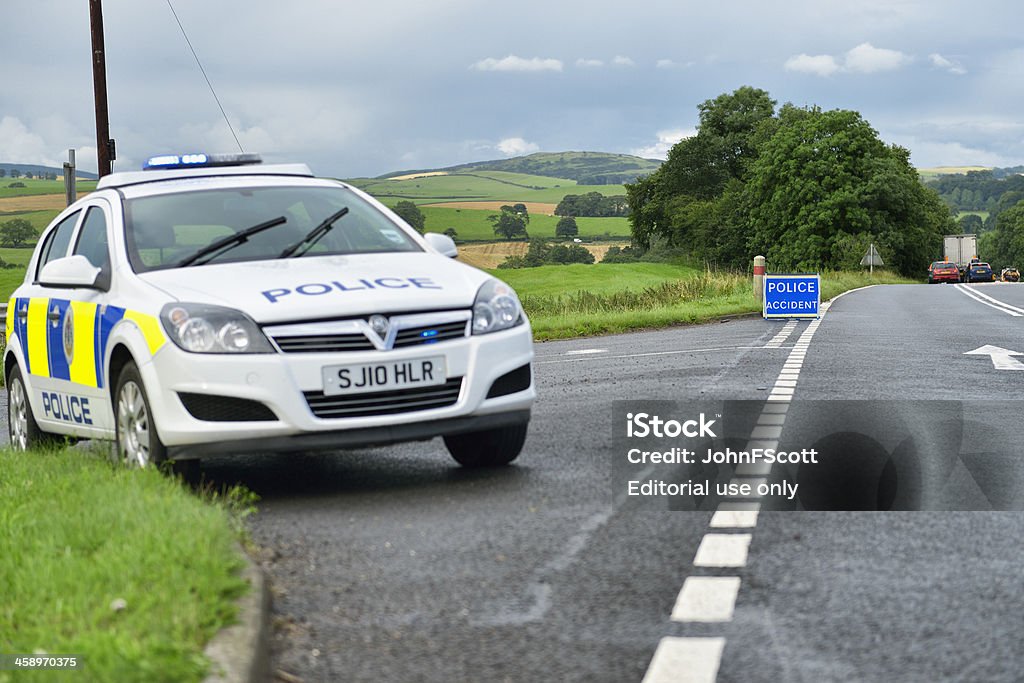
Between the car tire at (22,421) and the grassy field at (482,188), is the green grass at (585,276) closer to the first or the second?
the grassy field at (482,188)

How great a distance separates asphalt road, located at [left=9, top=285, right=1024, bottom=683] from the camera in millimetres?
4324

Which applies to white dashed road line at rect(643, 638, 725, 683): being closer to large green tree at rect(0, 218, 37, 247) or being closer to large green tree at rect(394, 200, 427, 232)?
large green tree at rect(394, 200, 427, 232)

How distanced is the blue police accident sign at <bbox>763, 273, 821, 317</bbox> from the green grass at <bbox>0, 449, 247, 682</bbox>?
19.6m

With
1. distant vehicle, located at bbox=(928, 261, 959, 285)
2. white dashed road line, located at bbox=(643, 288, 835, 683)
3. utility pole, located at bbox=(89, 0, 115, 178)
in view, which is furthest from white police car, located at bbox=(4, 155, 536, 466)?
distant vehicle, located at bbox=(928, 261, 959, 285)

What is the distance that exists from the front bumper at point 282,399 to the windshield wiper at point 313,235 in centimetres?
128

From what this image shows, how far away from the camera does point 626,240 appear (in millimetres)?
126062

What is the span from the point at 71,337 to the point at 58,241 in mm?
1609

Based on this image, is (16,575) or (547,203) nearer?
(16,575)

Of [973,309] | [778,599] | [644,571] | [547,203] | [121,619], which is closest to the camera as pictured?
[121,619]

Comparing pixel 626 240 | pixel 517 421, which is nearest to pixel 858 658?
pixel 517 421

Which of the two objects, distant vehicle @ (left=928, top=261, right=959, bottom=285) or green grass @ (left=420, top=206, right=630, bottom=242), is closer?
distant vehicle @ (left=928, top=261, right=959, bottom=285)

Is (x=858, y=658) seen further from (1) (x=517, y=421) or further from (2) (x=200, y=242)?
(2) (x=200, y=242)

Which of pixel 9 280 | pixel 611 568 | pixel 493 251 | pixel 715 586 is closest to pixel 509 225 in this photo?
pixel 493 251

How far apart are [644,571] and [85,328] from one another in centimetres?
424
